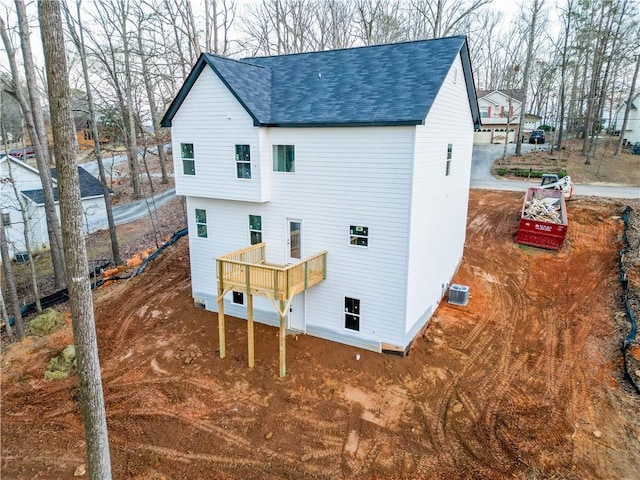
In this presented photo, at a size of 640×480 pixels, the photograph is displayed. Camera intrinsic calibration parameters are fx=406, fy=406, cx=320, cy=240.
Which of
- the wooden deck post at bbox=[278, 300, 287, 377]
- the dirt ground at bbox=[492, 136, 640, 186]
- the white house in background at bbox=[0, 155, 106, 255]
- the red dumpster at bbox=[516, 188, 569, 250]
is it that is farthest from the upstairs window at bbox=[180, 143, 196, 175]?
the dirt ground at bbox=[492, 136, 640, 186]

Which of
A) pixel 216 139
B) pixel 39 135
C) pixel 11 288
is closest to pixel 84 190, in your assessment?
pixel 39 135

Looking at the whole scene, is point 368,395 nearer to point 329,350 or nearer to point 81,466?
point 329,350

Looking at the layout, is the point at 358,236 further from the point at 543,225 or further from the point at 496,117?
the point at 496,117

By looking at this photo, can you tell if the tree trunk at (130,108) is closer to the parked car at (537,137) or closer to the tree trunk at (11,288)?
the tree trunk at (11,288)

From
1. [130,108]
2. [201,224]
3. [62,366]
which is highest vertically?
[130,108]

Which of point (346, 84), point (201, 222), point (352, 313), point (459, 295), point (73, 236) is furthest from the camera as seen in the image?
point (459, 295)

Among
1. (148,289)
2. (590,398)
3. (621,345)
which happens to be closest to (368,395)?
(590,398)
